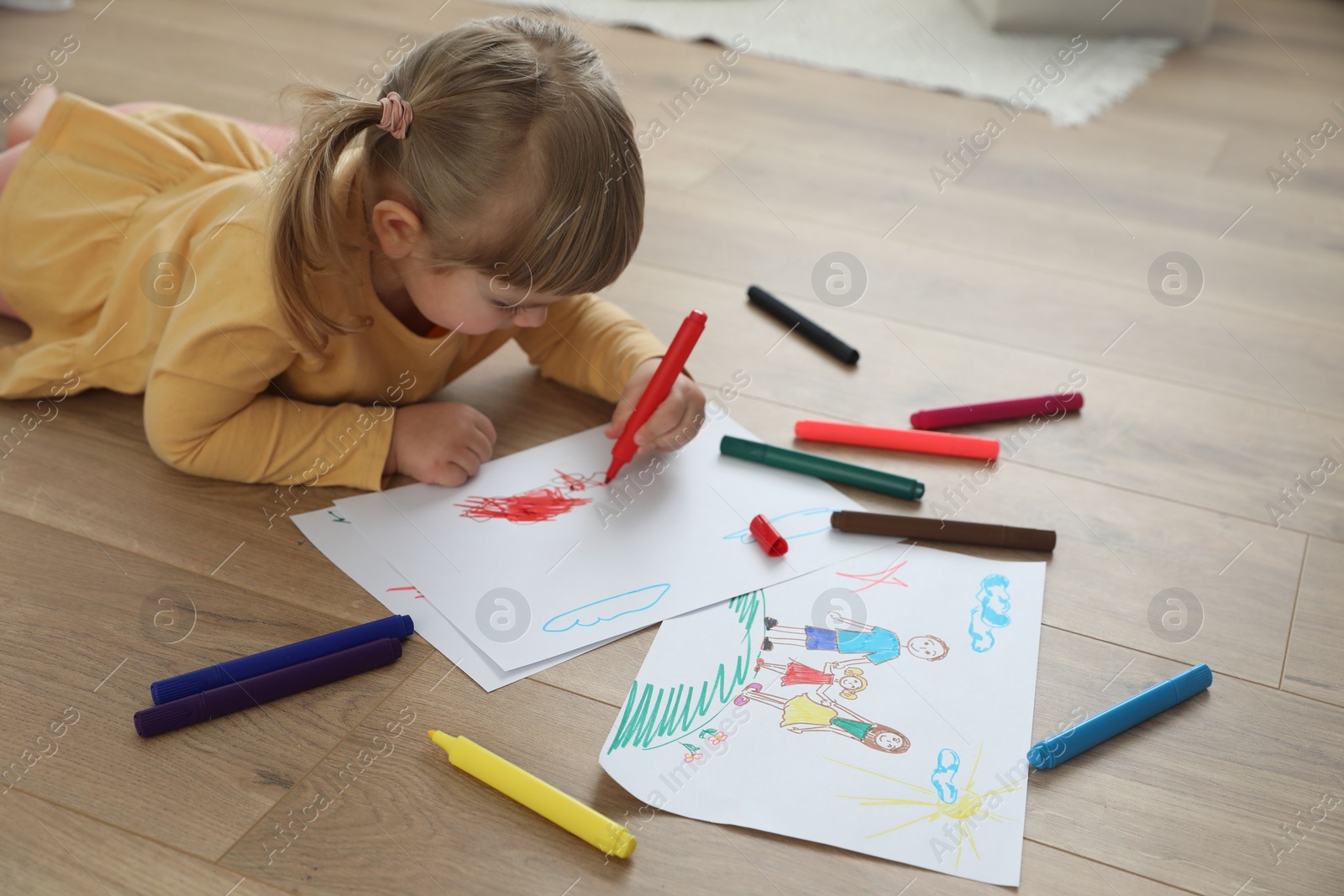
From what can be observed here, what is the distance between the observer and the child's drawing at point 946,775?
25.0 inches

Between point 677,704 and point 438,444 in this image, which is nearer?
point 677,704

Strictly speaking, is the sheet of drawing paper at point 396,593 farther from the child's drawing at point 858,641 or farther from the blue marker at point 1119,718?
the blue marker at point 1119,718

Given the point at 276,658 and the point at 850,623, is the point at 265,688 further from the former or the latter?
the point at 850,623

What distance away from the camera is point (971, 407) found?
96 centimetres

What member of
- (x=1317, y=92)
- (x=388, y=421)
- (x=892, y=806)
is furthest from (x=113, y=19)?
(x=1317, y=92)

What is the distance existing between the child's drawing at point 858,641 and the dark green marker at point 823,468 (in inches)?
6.1

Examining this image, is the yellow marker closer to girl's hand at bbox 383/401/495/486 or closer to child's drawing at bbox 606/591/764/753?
child's drawing at bbox 606/591/764/753

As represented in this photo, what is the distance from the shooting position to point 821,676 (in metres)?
0.71

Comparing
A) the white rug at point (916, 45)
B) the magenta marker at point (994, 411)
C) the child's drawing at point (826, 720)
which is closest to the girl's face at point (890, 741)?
the child's drawing at point (826, 720)

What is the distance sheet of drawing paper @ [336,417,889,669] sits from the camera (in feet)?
2.47

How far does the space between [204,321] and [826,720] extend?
525mm

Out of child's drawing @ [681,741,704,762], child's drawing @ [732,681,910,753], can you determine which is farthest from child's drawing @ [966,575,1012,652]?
child's drawing @ [681,741,704,762]

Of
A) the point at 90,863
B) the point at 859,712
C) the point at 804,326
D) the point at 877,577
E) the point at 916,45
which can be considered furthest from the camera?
the point at 916,45

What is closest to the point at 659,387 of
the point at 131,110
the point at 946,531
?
the point at 946,531
